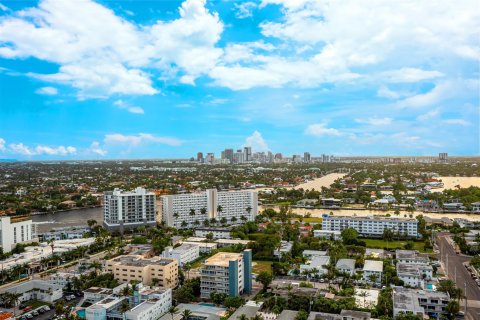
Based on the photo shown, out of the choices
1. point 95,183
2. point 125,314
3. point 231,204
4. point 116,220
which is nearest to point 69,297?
point 125,314

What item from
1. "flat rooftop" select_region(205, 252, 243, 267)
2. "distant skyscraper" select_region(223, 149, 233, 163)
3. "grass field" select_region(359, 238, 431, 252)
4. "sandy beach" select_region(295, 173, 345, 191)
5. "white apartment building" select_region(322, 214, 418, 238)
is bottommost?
"grass field" select_region(359, 238, 431, 252)

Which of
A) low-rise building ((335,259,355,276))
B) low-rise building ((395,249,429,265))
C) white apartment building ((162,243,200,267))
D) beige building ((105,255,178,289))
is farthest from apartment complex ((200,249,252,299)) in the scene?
low-rise building ((395,249,429,265))

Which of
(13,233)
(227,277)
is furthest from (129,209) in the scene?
(227,277)

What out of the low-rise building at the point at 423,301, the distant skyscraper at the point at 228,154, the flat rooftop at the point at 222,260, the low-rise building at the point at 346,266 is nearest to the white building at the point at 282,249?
the low-rise building at the point at 346,266

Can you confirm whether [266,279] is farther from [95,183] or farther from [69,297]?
[95,183]

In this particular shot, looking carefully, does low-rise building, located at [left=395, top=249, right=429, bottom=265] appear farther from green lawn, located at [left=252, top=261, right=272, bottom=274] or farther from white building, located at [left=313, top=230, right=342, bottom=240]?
green lawn, located at [left=252, top=261, right=272, bottom=274]

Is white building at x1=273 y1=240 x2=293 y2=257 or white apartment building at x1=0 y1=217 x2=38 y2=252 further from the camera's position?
white apartment building at x1=0 y1=217 x2=38 y2=252
